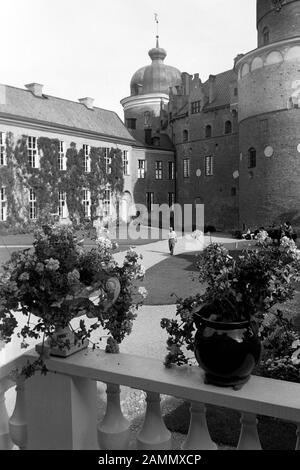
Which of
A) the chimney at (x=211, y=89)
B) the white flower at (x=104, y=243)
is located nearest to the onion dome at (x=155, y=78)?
the chimney at (x=211, y=89)

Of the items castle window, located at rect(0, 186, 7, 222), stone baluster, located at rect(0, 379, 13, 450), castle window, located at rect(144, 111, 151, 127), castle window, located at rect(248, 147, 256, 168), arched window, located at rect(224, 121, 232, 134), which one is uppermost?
castle window, located at rect(144, 111, 151, 127)

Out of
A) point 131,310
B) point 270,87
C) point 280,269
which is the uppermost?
point 270,87

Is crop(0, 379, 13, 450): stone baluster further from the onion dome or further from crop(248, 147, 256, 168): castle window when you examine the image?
the onion dome

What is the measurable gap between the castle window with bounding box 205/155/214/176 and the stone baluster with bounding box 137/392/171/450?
127 ft

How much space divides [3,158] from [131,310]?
93.9ft

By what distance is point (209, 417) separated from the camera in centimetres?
524

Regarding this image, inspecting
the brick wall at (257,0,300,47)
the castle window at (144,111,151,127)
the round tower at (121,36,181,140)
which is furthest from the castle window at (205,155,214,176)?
the brick wall at (257,0,300,47)

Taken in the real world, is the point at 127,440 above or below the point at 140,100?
below

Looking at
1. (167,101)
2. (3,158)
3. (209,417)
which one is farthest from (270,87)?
(209,417)

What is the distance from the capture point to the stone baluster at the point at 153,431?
8.63 ft

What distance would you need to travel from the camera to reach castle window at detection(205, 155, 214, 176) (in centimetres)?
4038

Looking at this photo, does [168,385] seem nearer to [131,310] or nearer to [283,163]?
[131,310]
